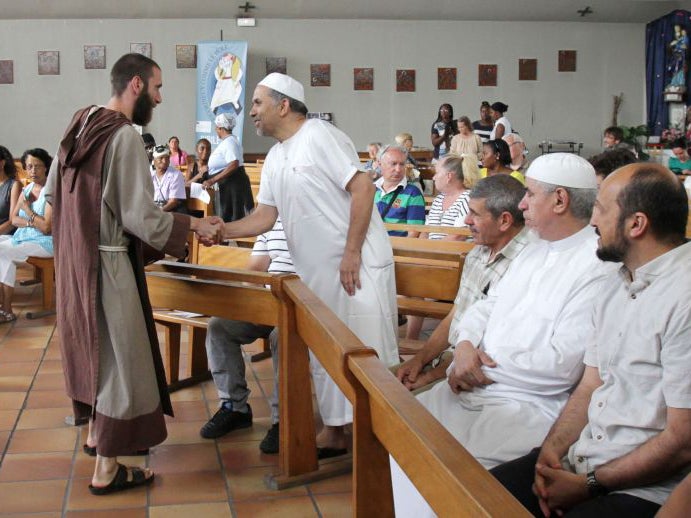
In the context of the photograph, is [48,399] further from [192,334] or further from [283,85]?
[283,85]

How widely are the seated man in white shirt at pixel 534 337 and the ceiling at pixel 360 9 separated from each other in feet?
52.3

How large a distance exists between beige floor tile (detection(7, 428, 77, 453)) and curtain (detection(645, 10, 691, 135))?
16.7 m

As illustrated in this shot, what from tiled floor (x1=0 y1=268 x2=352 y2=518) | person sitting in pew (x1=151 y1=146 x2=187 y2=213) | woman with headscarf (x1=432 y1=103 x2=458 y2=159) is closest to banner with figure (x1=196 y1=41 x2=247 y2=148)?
woman with headscarf (x1=432 y1=103 x2=458 y2=159)

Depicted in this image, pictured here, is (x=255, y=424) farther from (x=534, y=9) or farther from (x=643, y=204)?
(x=534, y=9)

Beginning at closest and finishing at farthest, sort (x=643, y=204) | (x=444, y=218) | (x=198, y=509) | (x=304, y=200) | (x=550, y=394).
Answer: (x=643, y=204) < (x=550, y=394) < (x=198, y=509) < (x=304, y=200) < (x=444, y=218)

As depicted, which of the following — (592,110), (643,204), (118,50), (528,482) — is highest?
(118,50)

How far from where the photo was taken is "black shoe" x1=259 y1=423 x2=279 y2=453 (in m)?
3.69

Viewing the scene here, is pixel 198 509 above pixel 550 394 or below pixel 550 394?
below

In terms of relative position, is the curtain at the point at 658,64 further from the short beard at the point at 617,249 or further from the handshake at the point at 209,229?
the short beard at the point at 617,249

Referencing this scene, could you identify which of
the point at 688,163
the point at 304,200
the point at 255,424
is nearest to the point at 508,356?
the point at 304,200

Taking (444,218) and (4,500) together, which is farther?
(444,218)

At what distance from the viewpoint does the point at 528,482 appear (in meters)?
2.23

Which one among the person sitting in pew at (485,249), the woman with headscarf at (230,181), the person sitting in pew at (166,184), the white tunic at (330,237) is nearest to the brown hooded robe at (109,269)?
the white tunic at (330,237)

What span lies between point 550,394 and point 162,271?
2.05 m
